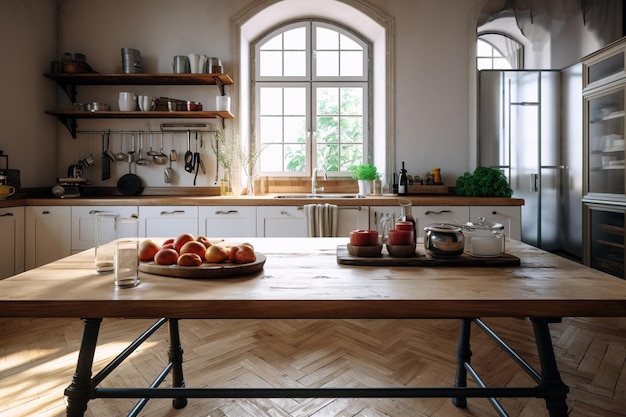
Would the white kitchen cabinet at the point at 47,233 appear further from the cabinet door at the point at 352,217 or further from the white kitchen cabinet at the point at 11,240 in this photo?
the cabinet door at the point at 352,217

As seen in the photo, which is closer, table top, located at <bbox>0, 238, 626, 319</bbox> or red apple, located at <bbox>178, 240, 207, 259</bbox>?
table top, located at <bbox>0, 238, 626, 319</bbox>

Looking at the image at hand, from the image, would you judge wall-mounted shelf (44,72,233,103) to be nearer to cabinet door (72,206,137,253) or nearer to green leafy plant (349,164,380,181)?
cabinet door (72,206,137,253)

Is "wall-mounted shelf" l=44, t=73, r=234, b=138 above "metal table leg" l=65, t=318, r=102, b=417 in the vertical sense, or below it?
above

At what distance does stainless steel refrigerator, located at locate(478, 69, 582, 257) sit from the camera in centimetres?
425

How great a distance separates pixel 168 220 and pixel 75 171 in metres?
1.22

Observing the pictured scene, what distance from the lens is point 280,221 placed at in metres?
3.60

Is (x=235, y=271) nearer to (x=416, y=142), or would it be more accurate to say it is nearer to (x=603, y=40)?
(x=416, y=142)

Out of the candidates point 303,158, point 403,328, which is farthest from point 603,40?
point 403,328

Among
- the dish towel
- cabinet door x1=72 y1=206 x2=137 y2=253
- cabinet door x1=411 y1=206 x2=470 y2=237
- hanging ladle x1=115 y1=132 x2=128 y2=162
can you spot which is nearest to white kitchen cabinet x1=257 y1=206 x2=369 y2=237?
the dish towel

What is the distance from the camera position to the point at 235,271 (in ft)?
4.13

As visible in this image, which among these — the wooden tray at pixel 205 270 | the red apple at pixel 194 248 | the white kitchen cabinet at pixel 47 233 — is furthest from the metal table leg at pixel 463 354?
the white kitchen cabinet at pixel 47 233

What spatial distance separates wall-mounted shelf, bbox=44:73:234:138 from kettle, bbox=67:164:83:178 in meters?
0.33

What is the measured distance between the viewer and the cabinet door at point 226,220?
3592 millimetres

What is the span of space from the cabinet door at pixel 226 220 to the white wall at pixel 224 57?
0.79 m
